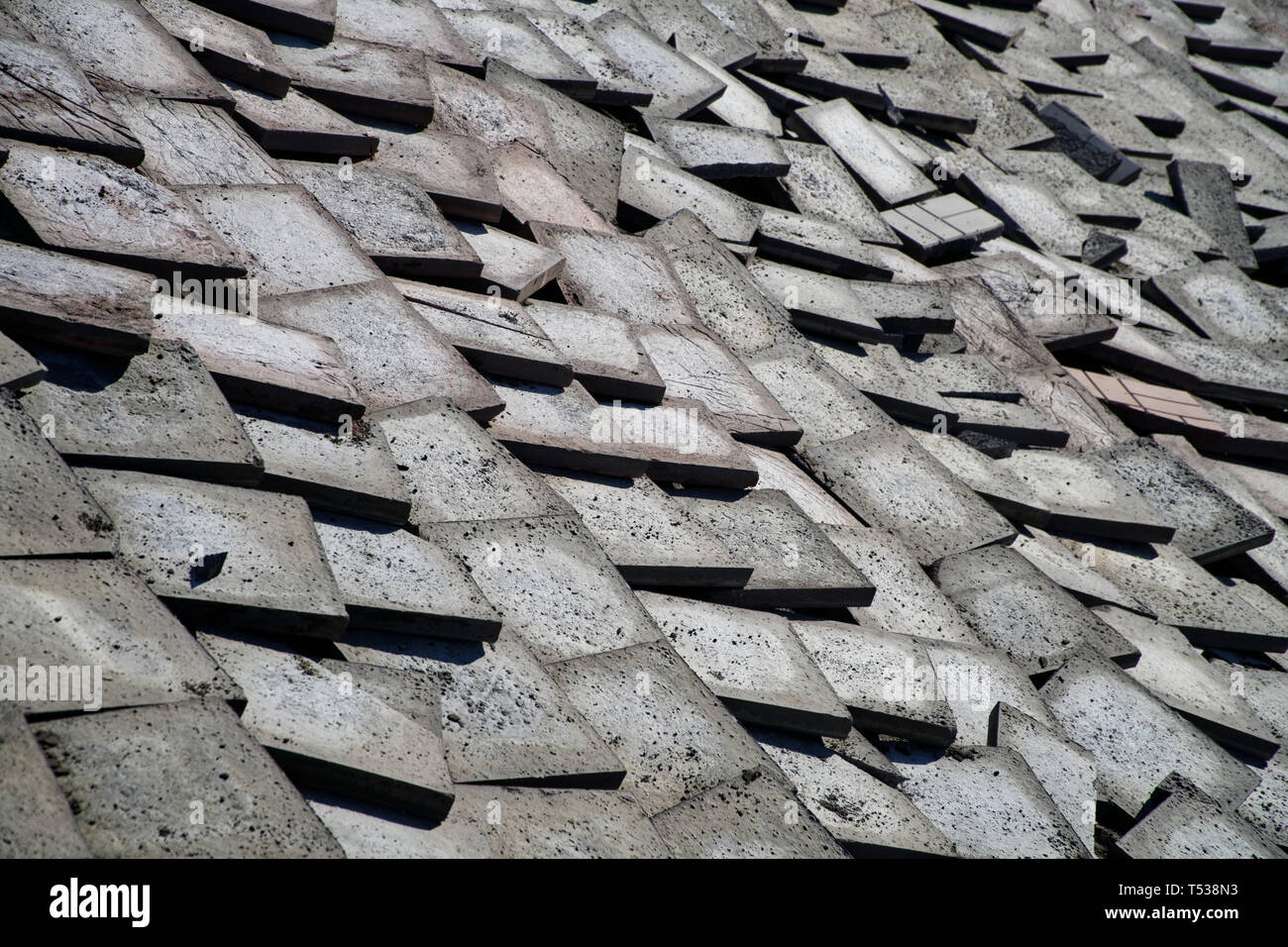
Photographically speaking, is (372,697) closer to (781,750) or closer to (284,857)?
(284,857)

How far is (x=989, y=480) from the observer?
4.27m

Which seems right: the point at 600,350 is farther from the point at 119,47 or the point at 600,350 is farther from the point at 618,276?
the point at 119,47

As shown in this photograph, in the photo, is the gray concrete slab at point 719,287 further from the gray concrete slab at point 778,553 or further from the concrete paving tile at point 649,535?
the concrete paving tile at point 649,535

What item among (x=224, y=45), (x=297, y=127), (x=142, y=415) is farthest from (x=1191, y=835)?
(x=224, y=45)

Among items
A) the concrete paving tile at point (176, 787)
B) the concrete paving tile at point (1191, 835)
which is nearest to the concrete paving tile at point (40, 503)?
the concrete paving tile at point (176, 787)

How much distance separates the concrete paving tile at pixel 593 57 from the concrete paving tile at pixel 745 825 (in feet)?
12.1

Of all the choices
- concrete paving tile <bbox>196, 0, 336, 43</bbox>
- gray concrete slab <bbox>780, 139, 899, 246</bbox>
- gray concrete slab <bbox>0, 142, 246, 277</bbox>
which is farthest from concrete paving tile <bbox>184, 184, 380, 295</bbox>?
gray concrete slab <bbox>780, 139, 899, 246</bbox>

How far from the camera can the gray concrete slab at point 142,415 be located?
2.42 metres

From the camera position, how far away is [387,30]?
4.71 metres

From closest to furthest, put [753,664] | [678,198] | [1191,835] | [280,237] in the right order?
[753,664] → [1191,835] → [280,237] → [678,198]

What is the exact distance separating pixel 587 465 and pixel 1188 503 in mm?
2840

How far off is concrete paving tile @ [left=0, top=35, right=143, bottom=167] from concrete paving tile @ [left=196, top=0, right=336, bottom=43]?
1008mm

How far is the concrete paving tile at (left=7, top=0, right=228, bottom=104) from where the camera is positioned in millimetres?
3678

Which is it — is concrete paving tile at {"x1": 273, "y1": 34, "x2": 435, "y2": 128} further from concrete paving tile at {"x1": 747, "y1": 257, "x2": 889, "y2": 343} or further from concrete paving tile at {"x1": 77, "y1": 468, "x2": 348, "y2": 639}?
concrete paving tile at {"x1": 77, "y1": 468, "x2": 348, "y2": 639}
